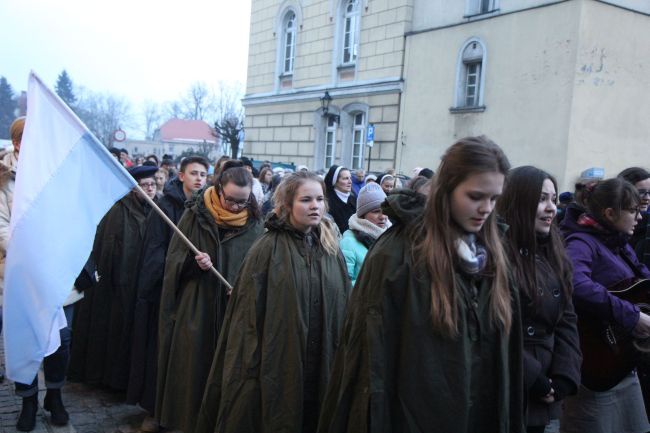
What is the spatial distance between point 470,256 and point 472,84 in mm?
15413

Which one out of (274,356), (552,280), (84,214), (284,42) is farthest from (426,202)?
(284,42)

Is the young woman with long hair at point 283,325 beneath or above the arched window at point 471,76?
beneath

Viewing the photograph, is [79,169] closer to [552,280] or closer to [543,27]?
[552,280]

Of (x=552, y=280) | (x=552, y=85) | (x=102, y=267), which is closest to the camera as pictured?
(x=552, y=280)

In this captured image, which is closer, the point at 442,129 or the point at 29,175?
the point at 29,175

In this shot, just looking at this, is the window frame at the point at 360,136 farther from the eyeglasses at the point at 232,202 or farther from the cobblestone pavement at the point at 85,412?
the eyeglasses at the point at 232,202

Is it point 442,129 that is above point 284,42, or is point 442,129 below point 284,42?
below

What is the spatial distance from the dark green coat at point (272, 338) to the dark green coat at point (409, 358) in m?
0.73

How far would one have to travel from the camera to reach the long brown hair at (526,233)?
9.89ft

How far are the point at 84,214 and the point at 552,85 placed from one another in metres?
13.5

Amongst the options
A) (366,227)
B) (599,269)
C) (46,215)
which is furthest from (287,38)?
(46,215)

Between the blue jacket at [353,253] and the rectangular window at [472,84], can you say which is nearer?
the blue jacket at [353,253]

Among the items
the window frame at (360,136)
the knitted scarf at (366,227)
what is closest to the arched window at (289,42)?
the window frame at (360,136)

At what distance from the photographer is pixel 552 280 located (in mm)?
3053
